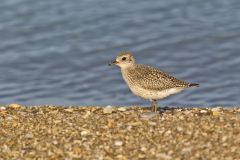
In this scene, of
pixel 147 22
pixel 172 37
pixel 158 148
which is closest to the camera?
pixel 158 148

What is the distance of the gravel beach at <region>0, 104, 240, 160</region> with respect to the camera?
13094mm

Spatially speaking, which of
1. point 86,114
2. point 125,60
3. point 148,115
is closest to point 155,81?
point 148,115

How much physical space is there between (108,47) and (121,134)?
14050mm

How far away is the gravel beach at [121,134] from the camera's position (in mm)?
13094

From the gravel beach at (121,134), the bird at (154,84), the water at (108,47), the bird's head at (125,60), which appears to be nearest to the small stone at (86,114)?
the gravel beach at (121,134)

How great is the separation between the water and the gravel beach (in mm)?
7570

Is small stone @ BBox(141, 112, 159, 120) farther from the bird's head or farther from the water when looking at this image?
the water

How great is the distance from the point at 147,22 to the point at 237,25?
11.8 ft

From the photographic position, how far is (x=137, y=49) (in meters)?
27.6

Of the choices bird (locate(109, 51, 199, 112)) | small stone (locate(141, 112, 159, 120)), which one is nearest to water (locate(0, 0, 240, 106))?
bird (locate(109, 51, 199, 112))

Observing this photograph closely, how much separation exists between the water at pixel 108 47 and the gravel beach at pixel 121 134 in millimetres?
7570

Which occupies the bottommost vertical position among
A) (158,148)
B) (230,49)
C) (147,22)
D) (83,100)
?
(158,148)

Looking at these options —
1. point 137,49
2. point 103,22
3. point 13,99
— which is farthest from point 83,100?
point 103,22

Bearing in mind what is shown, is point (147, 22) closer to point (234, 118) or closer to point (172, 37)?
point (172, 37)
